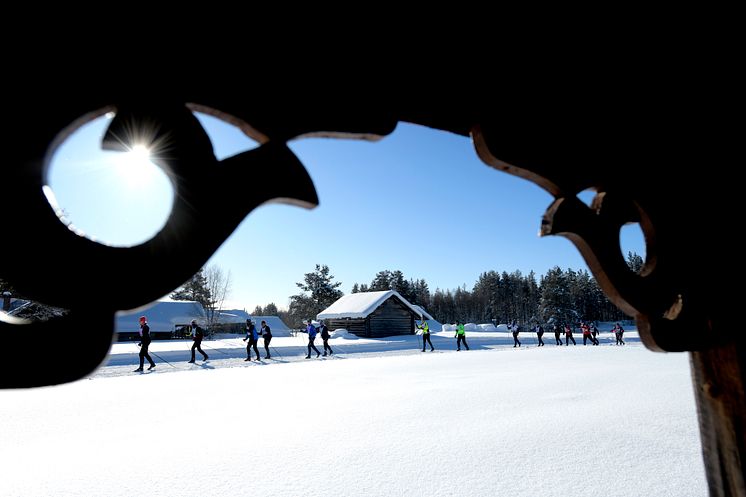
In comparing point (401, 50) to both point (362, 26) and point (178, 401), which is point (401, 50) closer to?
point (362, 26)

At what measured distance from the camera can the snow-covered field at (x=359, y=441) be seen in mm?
3180

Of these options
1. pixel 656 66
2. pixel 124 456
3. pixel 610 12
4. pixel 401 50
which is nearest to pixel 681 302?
pixel 656 66

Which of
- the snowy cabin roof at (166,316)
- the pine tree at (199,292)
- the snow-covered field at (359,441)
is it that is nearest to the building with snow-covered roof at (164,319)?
the snowy cabin roof at (166,316)

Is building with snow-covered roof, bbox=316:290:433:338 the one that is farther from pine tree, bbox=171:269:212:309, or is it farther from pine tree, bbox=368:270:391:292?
pine tree, bbox=368:270:391:292

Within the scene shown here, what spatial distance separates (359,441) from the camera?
14.0 ft

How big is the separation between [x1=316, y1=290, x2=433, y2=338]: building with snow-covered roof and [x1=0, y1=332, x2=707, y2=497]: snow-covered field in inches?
843

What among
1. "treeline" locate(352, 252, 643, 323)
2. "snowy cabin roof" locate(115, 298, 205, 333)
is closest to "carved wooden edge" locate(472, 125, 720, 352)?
"snowy cabin roof" locate(115, 298, 205, 333)

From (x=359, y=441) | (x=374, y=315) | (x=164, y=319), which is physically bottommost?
(x=359, y=441)

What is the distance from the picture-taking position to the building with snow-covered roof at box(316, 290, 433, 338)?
29.4m

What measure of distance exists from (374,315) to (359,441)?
2563cm

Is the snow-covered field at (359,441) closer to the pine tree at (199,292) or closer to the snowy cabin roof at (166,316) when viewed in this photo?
the snowy cabin roof at (166,316)

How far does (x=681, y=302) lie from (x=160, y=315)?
41868 millimetres

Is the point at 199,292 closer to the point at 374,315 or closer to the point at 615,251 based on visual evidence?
the point at 374,315

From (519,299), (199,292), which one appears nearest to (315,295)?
(199,292)
